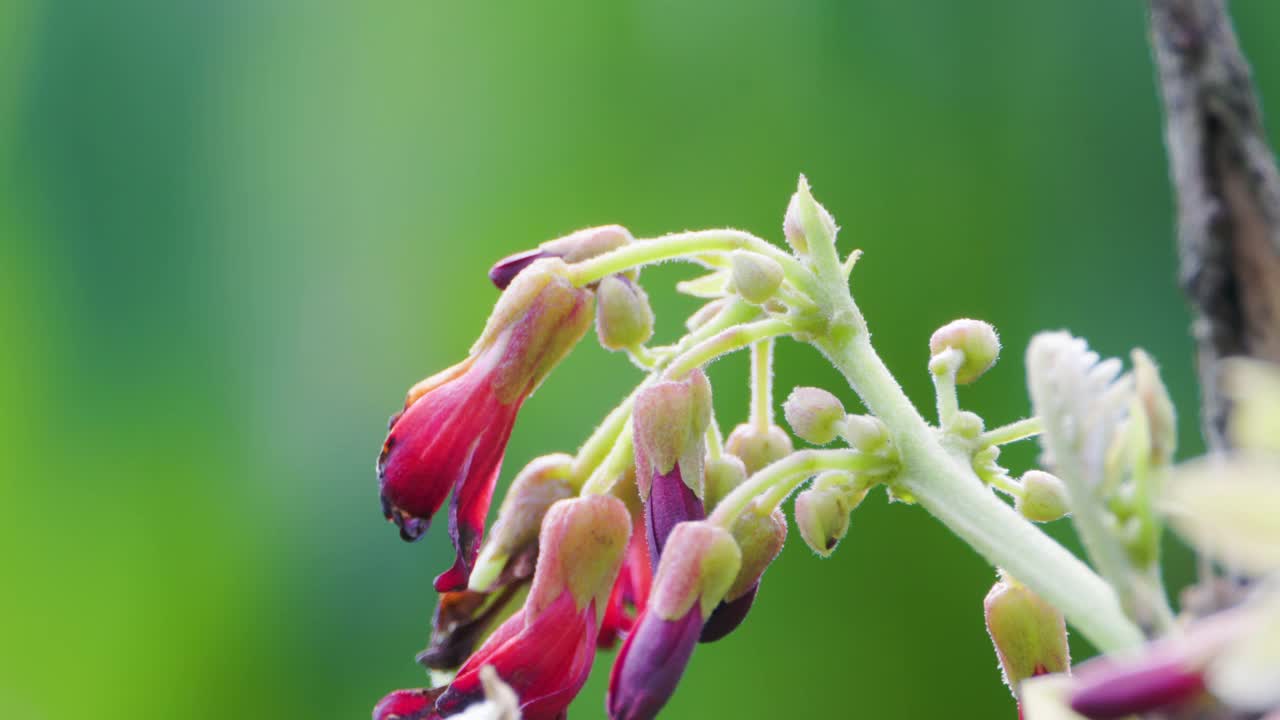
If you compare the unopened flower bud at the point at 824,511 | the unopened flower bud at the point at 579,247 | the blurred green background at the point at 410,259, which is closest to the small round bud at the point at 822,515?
the unopened flower bud at the point at 824,511

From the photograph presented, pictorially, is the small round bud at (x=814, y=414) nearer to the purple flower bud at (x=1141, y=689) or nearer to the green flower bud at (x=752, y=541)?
the green flower bud at (x=752, y=541)

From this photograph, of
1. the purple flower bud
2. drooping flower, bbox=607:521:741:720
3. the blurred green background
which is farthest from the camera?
the blurred green background

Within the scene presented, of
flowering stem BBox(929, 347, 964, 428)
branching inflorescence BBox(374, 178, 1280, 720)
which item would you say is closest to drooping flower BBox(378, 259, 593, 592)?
branching inflorescence BBox(374, 178, 1280, 720)

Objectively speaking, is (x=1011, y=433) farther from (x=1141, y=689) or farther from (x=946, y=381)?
(x=1141, y=689)

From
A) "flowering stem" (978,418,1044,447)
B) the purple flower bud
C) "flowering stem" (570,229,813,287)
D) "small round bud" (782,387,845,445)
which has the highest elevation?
"flowering stem" (570,229,813,287)

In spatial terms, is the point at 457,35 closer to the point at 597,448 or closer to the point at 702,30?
the point at 702,30

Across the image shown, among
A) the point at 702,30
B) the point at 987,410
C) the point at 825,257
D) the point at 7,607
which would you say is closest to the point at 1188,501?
the point at 825,257

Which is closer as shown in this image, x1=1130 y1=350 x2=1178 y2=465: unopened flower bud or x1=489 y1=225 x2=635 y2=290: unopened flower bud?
x1=1130 y1=350 x2=1178 y2=465: unopened flower bud

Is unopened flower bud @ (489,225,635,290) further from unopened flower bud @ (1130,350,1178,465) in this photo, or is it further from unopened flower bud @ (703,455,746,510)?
unopened flower bud @ (1130,350,1178,465)
